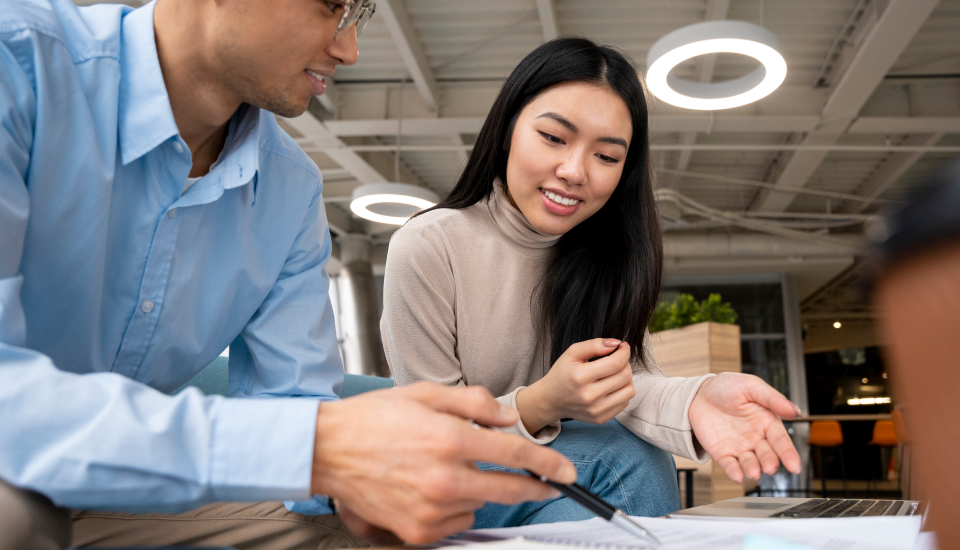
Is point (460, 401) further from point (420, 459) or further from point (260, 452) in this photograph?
point (260, 452)

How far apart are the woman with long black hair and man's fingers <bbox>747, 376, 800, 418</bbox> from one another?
6.1 inches

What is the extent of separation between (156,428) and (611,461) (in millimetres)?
793

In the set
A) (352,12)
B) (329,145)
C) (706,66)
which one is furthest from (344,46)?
(329,145)

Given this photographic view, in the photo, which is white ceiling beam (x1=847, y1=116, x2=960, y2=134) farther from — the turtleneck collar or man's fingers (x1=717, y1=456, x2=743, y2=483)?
man's fingers (x1=717, y1=456, x2=743, y2=483)

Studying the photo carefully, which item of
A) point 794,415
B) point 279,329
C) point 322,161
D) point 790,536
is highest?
point 322,161

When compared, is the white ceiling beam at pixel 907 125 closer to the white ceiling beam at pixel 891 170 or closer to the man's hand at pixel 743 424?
the white ceiling beam at pixel 891 170

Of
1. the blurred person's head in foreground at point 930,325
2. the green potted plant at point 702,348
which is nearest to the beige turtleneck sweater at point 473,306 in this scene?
the blurred person's head in foreground at point 930,325

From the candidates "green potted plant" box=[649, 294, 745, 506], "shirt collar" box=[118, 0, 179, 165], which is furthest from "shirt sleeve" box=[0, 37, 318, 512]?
"green potted plant" box=[649, 294, 745, 506]

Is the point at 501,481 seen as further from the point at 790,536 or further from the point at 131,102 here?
the point at 131,102

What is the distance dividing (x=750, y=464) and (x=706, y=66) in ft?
16.6

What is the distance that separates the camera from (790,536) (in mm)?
619

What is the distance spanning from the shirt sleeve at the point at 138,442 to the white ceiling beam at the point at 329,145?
17.7 feet

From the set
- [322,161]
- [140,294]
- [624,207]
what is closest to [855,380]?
[322,161]

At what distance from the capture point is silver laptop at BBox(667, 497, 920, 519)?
773mm
